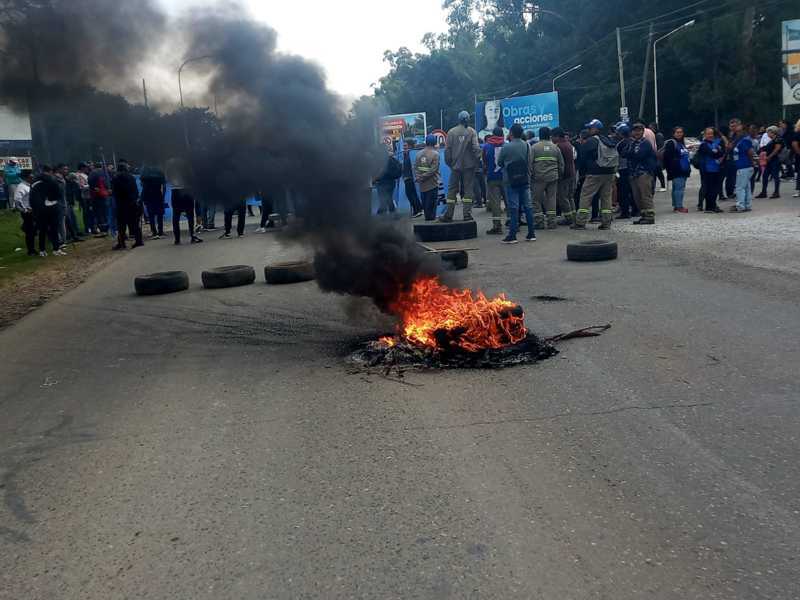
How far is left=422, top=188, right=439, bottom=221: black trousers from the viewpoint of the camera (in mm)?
18125

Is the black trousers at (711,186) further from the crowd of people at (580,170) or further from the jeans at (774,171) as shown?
the jeans at (774,171)

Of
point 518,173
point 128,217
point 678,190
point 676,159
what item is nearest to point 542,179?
point 518,173

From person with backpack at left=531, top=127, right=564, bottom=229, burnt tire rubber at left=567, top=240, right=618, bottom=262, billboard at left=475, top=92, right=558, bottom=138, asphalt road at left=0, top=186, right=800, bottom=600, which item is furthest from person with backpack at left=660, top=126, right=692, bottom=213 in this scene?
billboard at left=475, top=92, right=558, bottom=138

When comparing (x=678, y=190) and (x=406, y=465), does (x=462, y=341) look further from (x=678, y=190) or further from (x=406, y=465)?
(x=678, y=190)

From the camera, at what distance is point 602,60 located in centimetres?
5469

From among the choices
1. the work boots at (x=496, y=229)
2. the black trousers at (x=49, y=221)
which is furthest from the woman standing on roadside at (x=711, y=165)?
the black trousers at (x=49, y=221)

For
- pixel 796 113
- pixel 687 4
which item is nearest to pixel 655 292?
pixel 796 113

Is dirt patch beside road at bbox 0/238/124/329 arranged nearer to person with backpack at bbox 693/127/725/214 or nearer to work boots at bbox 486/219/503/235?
work boots at bbox 486/219/503/235

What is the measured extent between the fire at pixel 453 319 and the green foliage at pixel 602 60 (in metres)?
27.9

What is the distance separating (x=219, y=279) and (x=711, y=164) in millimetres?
11242

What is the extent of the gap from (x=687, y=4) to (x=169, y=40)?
4951 centimetres

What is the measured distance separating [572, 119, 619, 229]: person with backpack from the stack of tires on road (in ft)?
21.9

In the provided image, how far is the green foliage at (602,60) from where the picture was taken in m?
44.2

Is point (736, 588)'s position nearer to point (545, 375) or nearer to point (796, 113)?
point (545, 375)
